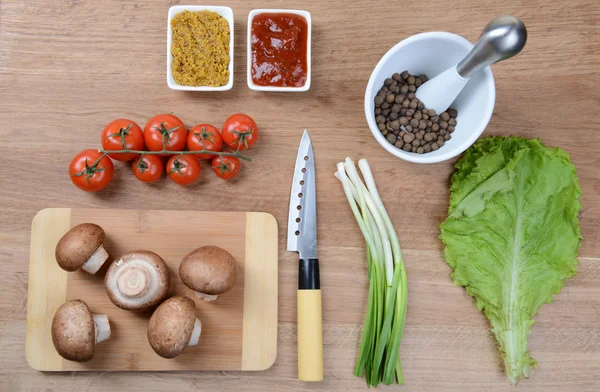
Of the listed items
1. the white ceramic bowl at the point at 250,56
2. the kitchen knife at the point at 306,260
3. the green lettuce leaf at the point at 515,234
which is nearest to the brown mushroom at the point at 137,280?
the kitchen knife at the point at 306,260

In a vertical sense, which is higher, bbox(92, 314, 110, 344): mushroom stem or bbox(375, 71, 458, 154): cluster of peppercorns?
bbox(375, 71, 458, 154): cluster of peppercorns

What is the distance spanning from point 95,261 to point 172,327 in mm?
306

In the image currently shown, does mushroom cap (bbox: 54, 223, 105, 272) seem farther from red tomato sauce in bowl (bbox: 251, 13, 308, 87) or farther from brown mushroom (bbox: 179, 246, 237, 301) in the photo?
red tomato sauce in bowl (bbox: 251, 13, 308, 87)

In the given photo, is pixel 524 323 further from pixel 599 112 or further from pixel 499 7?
pixel 499 7

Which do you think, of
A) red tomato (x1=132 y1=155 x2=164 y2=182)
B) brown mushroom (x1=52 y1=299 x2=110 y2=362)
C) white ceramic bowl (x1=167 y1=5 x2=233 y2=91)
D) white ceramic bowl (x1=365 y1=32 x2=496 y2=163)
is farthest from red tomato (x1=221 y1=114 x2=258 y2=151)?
brown mushroom (x1=52 y1=299 x2=110 y2=362)

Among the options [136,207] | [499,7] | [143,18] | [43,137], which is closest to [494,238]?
[499,7]

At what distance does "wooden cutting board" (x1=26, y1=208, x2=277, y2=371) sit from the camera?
4.81ft

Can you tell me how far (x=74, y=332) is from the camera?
1.33 meters

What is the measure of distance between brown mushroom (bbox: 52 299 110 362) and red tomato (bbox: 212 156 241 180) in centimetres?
51

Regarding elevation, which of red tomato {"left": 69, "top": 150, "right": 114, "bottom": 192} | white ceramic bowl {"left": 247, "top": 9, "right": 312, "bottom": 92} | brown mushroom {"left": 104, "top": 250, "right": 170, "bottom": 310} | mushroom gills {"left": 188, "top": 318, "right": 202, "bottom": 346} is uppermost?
white ceramic bowl {"left": 247, "top": 9, "right": 312, "bottom": 92}

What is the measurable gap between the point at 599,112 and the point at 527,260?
54 cm

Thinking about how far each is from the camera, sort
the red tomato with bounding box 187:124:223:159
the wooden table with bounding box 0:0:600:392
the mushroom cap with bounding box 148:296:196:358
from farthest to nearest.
A: 1. the wooden table with bounding box 0:0:600:392
2. the red tomato with bounding box 187:124:223:159
3. the mushroom cap with bounding box 148:296:196:358

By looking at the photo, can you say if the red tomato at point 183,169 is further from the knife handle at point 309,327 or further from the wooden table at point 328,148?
the knife handle at point 309,327

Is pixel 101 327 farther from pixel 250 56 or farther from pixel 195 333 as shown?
pixel 250 56
